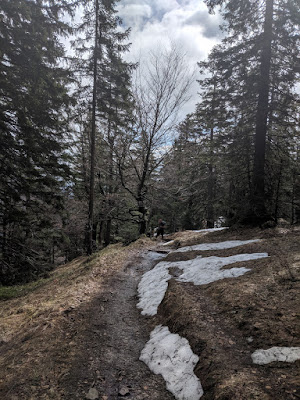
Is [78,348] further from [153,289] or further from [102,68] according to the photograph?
[102,68]

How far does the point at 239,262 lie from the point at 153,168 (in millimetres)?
9494

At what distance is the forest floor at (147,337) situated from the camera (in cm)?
266

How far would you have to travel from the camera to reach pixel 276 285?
4293 mm

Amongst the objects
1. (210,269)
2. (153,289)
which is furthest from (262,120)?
(153,289)

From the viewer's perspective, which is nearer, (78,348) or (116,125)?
(78,348)

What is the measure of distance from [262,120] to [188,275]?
8327mm

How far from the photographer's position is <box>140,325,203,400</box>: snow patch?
2705 mm

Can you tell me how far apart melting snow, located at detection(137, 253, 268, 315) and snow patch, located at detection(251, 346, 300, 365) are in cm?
264

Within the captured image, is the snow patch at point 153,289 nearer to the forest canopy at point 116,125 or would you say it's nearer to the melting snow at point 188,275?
the melting snow at point 188,275

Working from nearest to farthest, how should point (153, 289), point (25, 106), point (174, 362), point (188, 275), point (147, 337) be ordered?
point (174, 362)
point (147, 337)
point (153, 289)
point (188, 275)
point (25, 106)

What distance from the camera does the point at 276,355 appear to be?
2689 millimetres

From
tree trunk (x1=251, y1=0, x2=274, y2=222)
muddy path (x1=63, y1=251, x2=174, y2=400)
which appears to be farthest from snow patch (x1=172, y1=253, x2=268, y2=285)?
tree trunk (x1=251, y1=0, x2=274, y2=222)

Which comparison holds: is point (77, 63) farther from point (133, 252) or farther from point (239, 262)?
point (239, 262)

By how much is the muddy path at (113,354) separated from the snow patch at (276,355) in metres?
1.24
